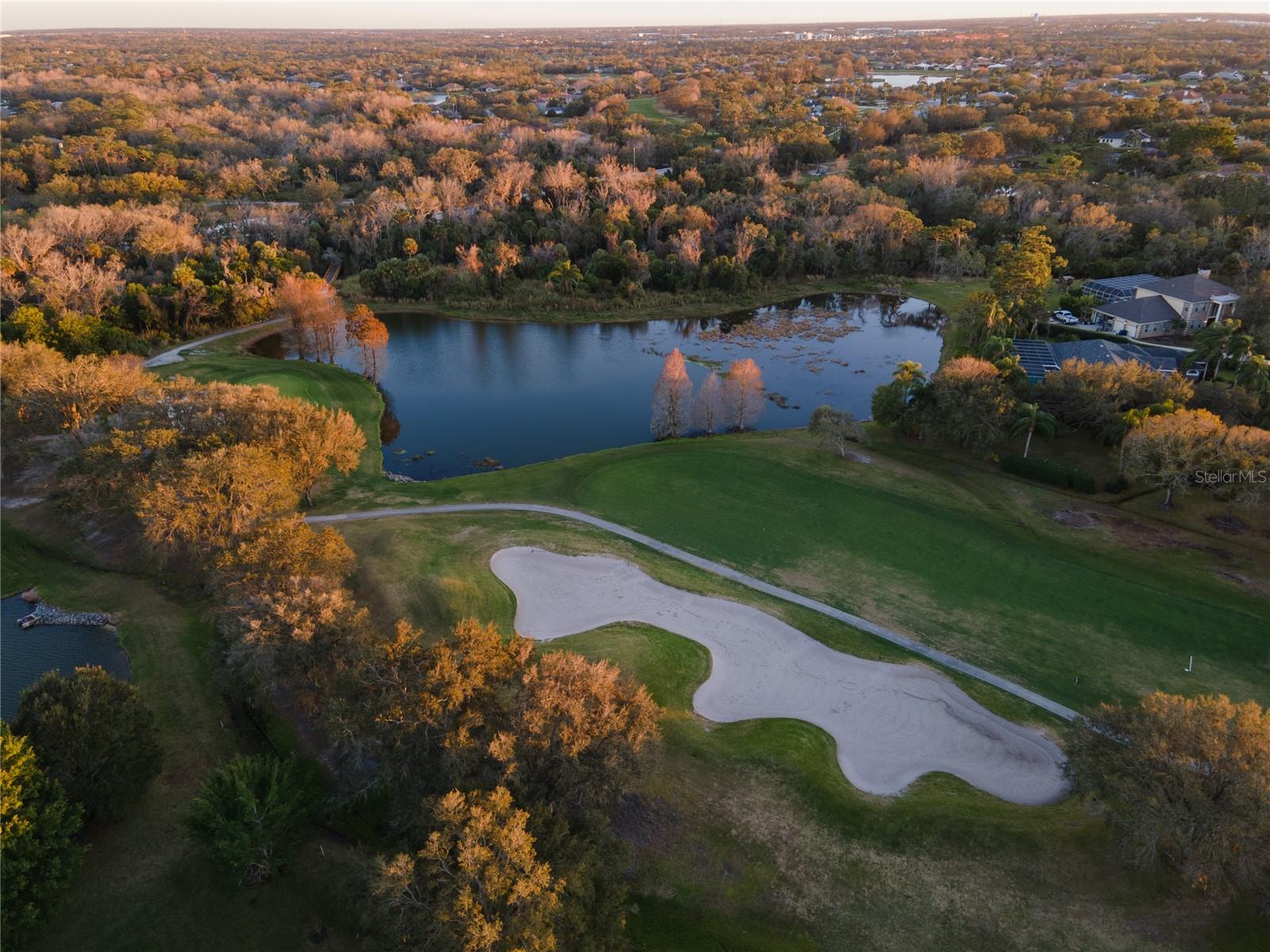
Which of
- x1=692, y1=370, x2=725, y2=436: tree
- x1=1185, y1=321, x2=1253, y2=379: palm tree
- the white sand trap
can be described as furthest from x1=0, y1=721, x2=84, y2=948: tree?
x1=1185, y1=321, x2=1253, y2=379: palm tree

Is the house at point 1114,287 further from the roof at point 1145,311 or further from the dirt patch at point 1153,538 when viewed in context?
the dirt patch at point 1153,538

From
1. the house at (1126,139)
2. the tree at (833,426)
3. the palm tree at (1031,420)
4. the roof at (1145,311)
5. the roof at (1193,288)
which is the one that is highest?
the house at (1126,139)

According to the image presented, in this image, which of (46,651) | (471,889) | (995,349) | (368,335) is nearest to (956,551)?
(995,349)

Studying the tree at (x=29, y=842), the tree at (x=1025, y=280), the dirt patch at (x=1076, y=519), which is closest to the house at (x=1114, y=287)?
the tree at (x=1025, y=280)

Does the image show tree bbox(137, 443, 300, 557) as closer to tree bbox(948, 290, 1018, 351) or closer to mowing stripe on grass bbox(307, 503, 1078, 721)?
mowing stripe on grass bbox(307, 503, 1078, 721)

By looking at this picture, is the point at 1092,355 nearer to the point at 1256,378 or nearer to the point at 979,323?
the point at 1256,378

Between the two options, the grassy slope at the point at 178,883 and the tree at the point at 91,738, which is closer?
the grassy slope at the point at 178,883
